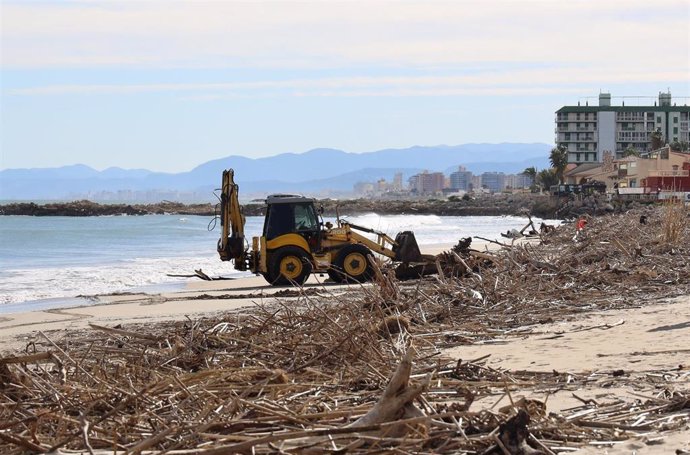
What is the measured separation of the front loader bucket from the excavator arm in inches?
121

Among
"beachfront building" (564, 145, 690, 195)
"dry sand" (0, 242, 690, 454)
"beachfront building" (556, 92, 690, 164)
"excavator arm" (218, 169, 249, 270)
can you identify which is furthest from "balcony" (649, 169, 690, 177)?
"dry sand" (0, 242, 690, 454)

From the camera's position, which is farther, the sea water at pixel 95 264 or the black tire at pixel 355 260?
the sea water at pixel 95 264

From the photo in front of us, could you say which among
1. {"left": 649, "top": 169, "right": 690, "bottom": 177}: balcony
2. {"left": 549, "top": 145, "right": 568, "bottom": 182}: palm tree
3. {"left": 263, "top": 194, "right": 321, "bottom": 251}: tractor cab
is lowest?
{"left": 263, "top": 194, "right": 321, "bottom": 251}: tractor cab

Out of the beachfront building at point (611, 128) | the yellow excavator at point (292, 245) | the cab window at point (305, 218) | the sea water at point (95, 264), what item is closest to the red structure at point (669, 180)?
the sea water at point (95, 264)

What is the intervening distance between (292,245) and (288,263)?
37cm

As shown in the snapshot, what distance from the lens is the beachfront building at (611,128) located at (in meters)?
142

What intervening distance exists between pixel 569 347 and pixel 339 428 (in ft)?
15.5

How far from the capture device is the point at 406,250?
20.6 meters

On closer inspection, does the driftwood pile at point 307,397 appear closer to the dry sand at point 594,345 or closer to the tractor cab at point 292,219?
the dry sand at point 594,345

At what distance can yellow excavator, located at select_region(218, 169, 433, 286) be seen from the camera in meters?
20.1

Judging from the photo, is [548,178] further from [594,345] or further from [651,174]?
[594,345]

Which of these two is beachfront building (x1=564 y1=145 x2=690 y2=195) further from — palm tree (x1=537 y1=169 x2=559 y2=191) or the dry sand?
the dry sand

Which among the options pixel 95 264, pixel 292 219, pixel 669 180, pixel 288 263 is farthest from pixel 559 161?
pixel 288 263

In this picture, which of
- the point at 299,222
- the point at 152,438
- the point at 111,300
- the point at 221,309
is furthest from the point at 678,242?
the point at 152,438
